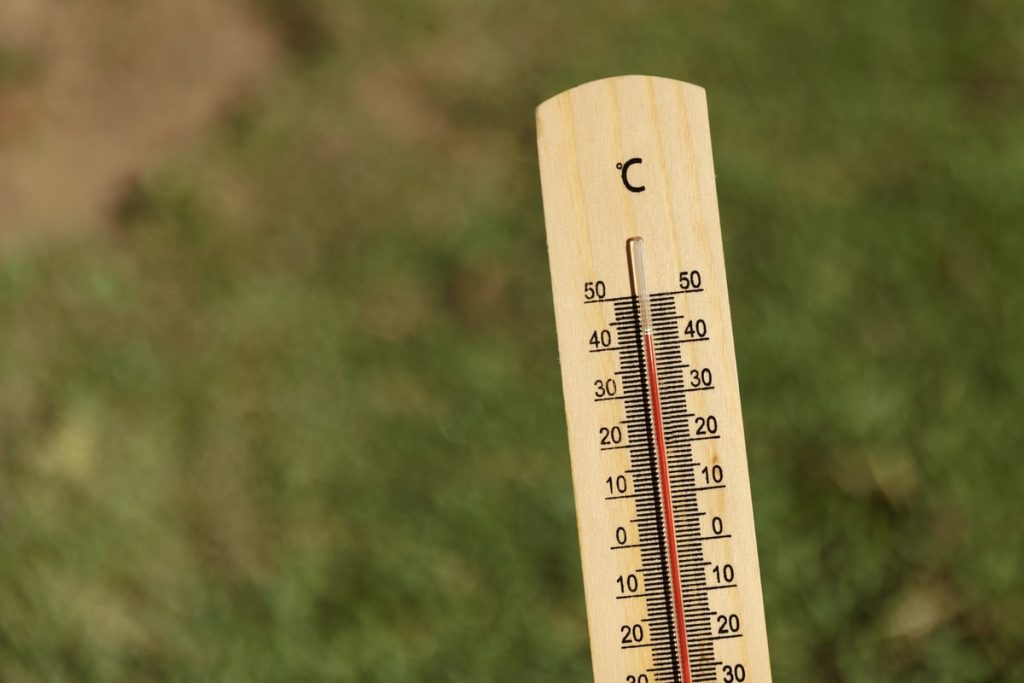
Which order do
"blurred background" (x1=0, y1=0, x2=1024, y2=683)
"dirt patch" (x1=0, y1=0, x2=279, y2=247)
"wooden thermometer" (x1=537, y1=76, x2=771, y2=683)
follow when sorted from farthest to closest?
"dirt patch" (x1=0, y1=0, x2=279, y2=247)
"blurred background" (x1=0, y1=0, x2=1024, y2=683)
"wooden thermometer" (x1=537, y1=76, x2=771, y2=683)

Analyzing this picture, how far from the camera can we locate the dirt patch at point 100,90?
14.2 ft

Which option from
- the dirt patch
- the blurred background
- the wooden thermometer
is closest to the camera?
the wooden thermometer

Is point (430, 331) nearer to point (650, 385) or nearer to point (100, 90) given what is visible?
point (100, 90)

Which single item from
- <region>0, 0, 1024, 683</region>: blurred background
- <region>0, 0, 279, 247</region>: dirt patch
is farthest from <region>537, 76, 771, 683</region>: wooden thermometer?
<region>0, 0, 279, 247</region>: dirt patch

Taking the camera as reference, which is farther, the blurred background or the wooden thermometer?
the blurred background

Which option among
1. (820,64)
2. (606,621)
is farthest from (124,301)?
(606,621)

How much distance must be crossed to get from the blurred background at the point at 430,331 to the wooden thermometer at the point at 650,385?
4.44ft

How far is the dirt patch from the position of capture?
4316 mm

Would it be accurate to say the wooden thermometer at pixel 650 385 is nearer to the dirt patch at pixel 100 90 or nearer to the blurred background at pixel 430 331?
the blurred background at pixel 430 331

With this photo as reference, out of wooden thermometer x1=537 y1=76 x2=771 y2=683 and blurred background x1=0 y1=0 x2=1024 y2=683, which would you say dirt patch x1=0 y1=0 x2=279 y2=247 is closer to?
blurred background x1=0 y1=0 x2=1024 y2=683

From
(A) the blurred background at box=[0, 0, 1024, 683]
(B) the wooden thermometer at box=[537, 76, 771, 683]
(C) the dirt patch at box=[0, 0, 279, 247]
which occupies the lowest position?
(B) the wooden thermometer at box=[537, 76, 771, 683]

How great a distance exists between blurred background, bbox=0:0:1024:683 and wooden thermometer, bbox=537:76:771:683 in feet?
4.44

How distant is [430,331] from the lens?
3732 millimetres

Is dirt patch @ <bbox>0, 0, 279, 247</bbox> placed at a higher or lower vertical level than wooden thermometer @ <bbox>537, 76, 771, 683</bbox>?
higher
